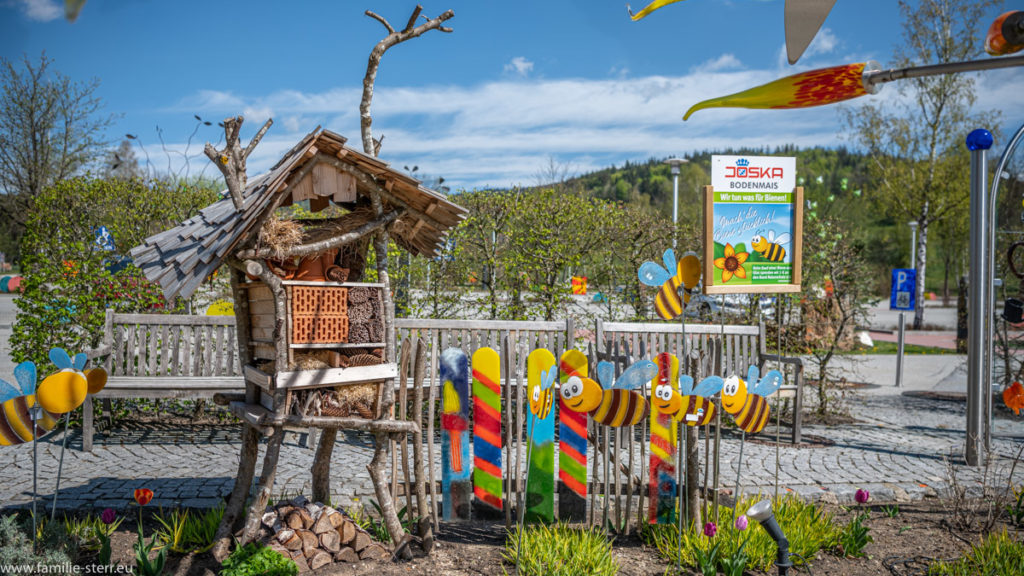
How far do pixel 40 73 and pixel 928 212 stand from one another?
26626mm

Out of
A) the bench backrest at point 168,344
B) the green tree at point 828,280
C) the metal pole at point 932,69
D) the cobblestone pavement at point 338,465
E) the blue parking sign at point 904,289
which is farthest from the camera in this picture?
the blue parking sign at point 904,289

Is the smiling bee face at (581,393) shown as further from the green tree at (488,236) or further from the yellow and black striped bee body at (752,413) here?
the green tree at (488,236)

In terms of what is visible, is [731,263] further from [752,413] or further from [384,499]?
[384,499]

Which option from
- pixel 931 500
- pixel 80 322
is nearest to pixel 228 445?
pixel 80 322

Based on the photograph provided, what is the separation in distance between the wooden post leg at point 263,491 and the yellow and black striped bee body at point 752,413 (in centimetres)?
247

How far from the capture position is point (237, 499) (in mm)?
3611

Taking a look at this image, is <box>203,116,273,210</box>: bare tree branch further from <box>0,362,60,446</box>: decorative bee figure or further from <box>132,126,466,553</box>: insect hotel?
<box>0,362,60,446</box>: decorative bee figure

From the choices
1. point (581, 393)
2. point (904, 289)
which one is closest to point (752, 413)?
point (581, 393)

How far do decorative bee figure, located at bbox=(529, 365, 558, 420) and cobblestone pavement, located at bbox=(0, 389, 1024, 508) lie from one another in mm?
1439

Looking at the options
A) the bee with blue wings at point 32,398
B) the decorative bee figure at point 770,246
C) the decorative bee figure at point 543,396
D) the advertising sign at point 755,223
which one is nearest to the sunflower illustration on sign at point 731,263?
the advertising sign at point 755,223

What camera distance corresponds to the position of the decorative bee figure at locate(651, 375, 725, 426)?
3.69m

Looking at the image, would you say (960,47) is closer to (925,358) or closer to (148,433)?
(925,358)

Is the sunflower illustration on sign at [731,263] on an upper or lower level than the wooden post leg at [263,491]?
upper

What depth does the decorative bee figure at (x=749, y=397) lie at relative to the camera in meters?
3.79
